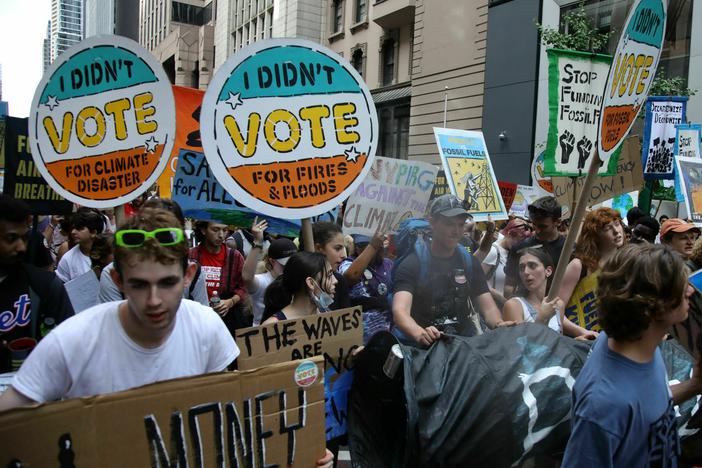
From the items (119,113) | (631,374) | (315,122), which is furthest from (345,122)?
(631,374)

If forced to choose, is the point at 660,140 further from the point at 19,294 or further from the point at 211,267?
the point at 19,294

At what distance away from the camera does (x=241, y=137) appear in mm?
3328

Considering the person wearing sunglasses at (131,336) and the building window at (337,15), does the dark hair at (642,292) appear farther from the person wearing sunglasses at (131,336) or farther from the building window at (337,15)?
the building window at (337,15)

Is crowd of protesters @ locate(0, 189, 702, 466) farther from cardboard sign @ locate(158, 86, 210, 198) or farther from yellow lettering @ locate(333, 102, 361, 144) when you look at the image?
cardboard sign @ locate(158, 86, 210, 198)

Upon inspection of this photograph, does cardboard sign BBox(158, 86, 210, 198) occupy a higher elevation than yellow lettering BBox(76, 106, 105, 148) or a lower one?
higher

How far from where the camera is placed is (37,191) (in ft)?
15.8

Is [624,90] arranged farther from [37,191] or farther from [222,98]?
[37,191]

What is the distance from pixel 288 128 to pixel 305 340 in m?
1.29

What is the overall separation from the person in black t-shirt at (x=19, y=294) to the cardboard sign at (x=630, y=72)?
10.2 ft

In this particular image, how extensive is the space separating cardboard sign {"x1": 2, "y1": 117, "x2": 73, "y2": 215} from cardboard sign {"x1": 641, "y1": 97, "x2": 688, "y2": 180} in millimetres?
7433

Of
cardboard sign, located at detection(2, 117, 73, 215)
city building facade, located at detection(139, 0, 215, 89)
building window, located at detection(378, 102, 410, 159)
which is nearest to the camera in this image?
cardboard sign, located at detection(2, 117, 73, 215)

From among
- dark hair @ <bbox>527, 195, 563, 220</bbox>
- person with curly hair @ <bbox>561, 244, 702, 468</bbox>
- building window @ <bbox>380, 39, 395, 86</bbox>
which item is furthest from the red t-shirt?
building window @ <bbox>380, 39, 395, 86</bbox>

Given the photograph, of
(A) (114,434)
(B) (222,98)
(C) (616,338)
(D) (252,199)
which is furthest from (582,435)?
(B) (222,98)

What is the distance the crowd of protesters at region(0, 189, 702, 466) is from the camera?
1810 mm
